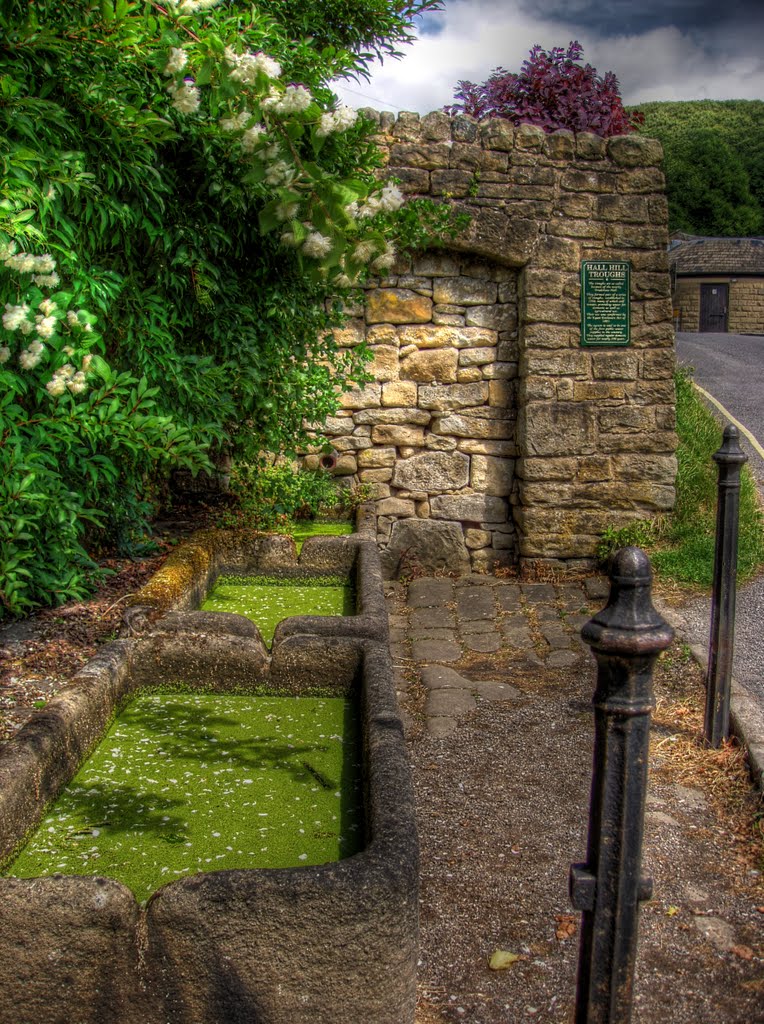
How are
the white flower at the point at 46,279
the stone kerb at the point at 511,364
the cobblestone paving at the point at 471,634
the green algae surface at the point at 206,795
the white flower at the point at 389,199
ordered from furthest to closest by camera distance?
the stone kerb at the point at 511,364, the cobblestone paving at the point at 471,634, the white flower at the point at 46,279, the white flower at the point at 389,199, the green algae surface at the point at 206,795

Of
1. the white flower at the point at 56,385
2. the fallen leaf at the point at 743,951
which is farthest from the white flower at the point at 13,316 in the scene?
the fallen leaf at the point at 743,951

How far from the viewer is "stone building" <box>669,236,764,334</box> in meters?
30.8

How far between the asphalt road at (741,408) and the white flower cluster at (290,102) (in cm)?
331

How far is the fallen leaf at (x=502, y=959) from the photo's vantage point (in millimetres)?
2557

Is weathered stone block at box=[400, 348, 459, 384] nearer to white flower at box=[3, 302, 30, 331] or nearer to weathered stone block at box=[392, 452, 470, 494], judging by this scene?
weathered stone block at box=[392, 452, 470, 494]

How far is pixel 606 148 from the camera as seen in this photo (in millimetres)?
6430

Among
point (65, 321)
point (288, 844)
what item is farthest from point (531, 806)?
point (65, 321)

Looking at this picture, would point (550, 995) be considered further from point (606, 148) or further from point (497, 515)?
point (606, 148)

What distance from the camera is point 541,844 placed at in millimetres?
3205

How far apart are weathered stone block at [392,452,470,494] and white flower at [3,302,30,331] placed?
150 inches

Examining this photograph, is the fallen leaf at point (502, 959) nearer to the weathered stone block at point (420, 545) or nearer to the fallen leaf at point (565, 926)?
the fallen leaf at point (565, 926)

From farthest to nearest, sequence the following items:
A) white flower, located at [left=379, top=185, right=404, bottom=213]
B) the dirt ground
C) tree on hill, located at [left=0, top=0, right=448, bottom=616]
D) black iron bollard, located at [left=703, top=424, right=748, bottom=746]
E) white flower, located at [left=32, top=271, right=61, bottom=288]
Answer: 1. black iron bollard, located at [left=703, top=424, right=748, bottom=746]
2. white flower, located at [left=32, top=271, right=61, bottom=288]
3. white flower, located at [left=379, top=185, right=404, bottom=213]
4. tree on hill, located at [left=0, top=0, right=448, bottom=616]
5. the dirt ground

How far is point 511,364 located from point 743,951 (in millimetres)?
4733

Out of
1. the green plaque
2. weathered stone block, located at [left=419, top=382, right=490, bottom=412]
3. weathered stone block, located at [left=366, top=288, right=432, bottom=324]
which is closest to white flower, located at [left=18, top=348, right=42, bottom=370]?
weathered stone block, located at [left=366, top=288, right=432, bottom=324]
